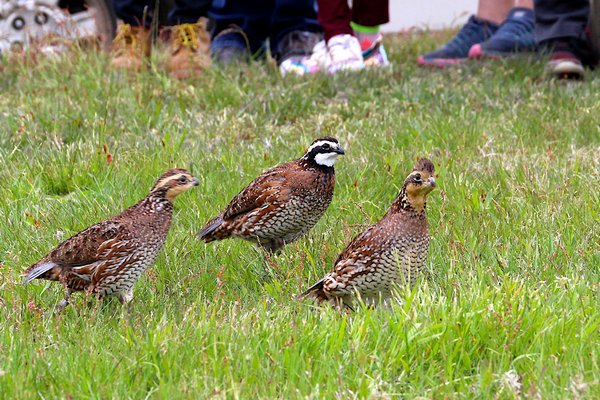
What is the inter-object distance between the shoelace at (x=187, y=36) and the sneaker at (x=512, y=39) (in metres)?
2.72

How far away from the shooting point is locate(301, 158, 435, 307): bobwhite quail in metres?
4.86

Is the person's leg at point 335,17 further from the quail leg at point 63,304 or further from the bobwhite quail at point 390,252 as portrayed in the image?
the quail leg at point 63,304

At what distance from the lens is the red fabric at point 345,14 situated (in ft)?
32.6

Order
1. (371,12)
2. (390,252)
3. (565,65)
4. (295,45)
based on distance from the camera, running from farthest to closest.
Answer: (295,45) < (371,12) < (565,65) < (390,252)

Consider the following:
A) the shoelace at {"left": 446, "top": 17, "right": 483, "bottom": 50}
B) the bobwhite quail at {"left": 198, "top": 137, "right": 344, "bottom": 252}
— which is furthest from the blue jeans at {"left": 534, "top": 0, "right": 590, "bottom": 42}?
the bobwhite quail at {"left": 198, "top": 137, "right": 344, "bottom": 252}

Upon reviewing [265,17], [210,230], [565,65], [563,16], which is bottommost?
[210,230]

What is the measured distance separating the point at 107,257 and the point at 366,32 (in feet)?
19.2

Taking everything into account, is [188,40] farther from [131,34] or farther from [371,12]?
[371,12]

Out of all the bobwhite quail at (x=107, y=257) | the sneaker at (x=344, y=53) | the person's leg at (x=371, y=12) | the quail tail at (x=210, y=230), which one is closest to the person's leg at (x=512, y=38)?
the person's leg at (x=371, y=12)

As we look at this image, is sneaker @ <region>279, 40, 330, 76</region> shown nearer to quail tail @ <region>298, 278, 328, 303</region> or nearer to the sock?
the sock

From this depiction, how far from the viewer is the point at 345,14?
10000mm

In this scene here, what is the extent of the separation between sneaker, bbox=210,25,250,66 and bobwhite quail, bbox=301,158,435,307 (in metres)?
5.45

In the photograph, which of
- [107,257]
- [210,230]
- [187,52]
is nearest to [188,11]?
[187,52]

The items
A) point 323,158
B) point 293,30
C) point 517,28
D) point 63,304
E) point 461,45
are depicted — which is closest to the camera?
point 63,304
